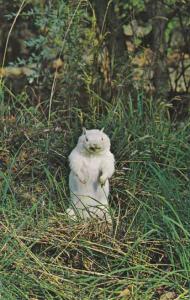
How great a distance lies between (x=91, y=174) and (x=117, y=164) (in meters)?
0.74

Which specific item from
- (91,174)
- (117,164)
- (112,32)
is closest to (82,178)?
(91,174)

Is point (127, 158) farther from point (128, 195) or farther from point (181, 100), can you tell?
point (181, 100)

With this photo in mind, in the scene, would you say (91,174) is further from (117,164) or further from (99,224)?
(117,164)

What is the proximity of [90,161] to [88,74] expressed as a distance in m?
1.64

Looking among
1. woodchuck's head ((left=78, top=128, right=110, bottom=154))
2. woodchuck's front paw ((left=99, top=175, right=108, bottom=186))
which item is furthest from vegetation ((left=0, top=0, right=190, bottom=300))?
woodchuck's head ((left=78, top=128, right=110, bottom=154))

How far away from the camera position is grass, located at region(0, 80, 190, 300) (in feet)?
13.2

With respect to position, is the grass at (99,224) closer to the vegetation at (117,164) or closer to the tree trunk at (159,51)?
the vegetation at (117,164)

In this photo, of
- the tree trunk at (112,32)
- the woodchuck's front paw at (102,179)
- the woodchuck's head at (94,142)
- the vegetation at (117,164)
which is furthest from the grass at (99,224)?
the tree trunk at (112,32)

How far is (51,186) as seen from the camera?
4.83 meters

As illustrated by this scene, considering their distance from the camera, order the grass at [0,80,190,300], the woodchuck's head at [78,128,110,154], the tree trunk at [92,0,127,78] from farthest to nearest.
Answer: the tree trunk at [92,0,127,78] < the woodchuck's head at [78,128,110,154] < the grass at [0,80,190,300]

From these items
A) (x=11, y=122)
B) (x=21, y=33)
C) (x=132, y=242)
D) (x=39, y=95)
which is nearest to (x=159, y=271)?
(x=132, y=242)

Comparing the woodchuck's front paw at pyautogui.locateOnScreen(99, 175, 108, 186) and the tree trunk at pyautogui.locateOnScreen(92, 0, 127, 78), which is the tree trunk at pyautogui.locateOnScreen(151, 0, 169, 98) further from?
the woodchuck's front paw at pyautogui.locateOnScreen(99, 175, 108, 186)

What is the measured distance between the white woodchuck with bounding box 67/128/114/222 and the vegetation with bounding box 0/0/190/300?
85 millimetres

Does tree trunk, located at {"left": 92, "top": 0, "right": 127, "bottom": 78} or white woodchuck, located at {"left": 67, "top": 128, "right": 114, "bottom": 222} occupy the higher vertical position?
tree trunk, located at {"left": 92, "top": 0, "right": 127, "bottom": 78}
